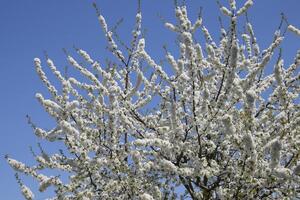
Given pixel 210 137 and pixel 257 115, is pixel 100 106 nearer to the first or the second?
pixel 210 137

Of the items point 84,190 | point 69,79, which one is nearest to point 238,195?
point 84,190

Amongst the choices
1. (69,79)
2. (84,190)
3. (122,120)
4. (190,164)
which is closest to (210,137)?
(190,164)

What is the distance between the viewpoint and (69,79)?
11.9 m

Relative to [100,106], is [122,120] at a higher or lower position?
lower

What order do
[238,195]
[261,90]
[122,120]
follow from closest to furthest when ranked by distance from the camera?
[238,195]
[122,120]
[261,90]

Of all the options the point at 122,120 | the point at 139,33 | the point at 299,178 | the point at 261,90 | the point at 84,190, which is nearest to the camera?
the point at 299,178

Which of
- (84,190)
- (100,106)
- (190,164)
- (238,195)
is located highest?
(100,106)

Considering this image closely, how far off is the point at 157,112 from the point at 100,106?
2.24m

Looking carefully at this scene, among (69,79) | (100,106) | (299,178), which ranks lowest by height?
(299,178)

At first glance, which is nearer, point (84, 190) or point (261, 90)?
point (84, 190)

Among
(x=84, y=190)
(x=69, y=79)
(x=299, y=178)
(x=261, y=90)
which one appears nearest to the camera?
(x=299, y=178)

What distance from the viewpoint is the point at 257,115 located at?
11.1 metres

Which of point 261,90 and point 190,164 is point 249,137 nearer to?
point 190,164

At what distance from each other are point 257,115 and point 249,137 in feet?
13.7
